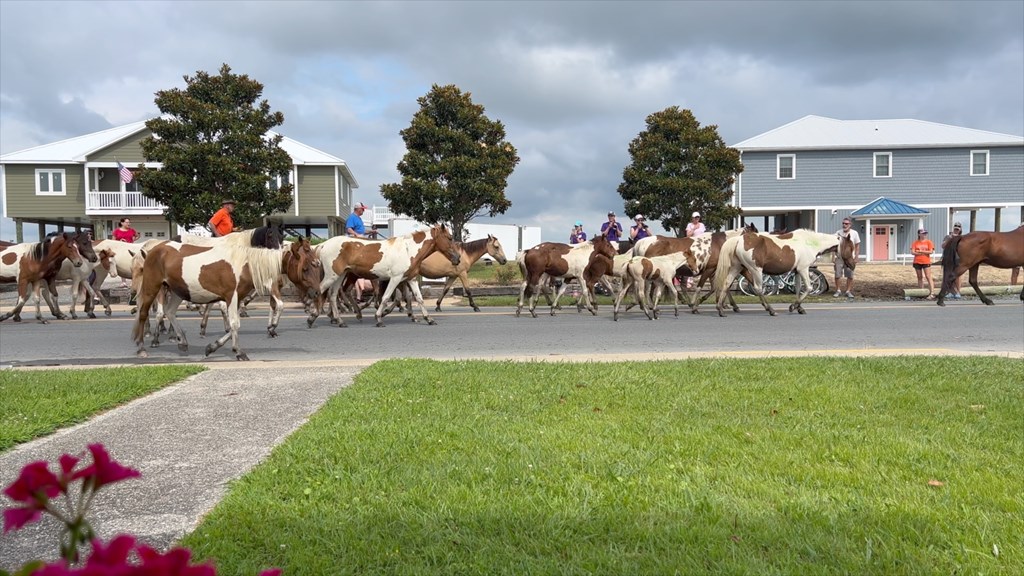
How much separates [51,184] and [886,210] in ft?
144

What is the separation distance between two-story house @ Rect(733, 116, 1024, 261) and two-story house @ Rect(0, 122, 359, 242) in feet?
77.1

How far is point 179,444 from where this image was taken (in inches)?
218

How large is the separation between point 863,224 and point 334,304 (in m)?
32.5

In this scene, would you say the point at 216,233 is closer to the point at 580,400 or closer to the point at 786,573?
the point at 580,400

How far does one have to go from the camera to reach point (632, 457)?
4875mm

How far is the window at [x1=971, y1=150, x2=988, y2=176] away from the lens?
39250 mm

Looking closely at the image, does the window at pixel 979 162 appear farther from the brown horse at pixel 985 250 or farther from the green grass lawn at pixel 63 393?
the green grass lawn at pixel 63 393

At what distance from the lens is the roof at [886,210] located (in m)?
37.0

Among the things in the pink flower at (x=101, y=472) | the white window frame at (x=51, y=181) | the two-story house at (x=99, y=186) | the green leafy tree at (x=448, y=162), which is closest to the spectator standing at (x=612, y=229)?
the green leafy tree at (x=448, y=162)

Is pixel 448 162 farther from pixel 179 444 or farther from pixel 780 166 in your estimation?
pixel 179 444

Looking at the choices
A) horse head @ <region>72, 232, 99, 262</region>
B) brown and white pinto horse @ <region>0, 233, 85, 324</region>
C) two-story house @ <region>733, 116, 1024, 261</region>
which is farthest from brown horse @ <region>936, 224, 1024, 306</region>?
two-story house @ <region>733, 116, 1024, 261</region>

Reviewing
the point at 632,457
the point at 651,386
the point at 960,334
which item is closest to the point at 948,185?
the point at 960,334

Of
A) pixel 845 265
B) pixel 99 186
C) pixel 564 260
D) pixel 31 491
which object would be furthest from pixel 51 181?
pixel 31 491

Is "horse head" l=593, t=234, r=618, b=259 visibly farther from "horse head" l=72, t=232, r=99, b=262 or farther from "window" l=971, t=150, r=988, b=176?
"window" l=971, t=150, r=988, b=176
